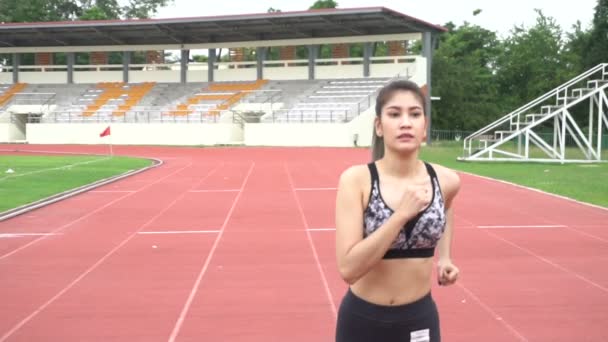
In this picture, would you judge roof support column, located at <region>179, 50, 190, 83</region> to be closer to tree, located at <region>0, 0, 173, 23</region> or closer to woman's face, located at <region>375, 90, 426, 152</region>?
tree, located at <region>0, 0, 173, 23</region>

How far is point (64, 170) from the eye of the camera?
25.9 metres

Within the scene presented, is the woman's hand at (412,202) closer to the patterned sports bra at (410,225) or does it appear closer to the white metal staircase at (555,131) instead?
the patterned sports bra at (410,225)

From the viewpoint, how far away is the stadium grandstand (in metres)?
47.4

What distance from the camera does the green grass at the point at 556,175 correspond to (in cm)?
1766

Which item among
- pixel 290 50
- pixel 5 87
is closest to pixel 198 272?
pixel 290 50

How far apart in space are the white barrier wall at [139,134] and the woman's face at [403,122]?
45.2m

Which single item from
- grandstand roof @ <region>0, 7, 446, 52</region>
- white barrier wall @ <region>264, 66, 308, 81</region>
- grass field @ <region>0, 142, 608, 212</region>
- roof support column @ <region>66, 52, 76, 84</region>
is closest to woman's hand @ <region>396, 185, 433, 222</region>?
grass field @ <region>0, 142, 608, 212</region>

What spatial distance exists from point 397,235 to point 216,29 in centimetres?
5223

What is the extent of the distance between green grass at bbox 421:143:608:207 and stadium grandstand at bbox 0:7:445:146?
1683 centimetres

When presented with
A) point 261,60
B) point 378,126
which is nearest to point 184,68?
point 261,60

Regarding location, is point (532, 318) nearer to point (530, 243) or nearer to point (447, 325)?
point (447, 325)

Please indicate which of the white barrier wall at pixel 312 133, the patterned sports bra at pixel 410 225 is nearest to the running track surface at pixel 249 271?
the patterned sports bra at pixel 410 225

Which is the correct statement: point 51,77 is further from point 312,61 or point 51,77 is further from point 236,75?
point 312,61

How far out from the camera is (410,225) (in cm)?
259
